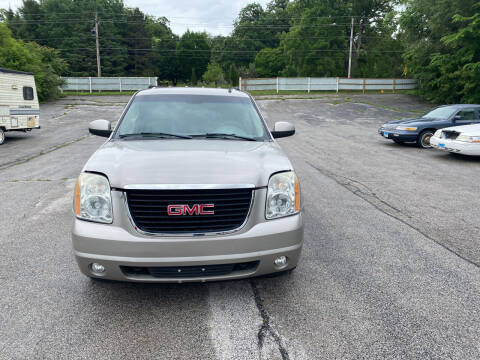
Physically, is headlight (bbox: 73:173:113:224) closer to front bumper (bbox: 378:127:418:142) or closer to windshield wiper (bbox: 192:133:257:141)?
windshield wiper (bbox: 192:133:257:141)

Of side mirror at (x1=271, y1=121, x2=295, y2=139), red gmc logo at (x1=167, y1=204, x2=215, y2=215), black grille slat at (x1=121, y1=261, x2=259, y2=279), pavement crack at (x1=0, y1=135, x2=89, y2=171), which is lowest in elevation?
pavement crack at (x1=0, y1=135, x2=89, y2=171)

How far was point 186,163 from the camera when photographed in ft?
9.61

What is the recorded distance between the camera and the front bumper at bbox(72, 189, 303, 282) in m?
2.62

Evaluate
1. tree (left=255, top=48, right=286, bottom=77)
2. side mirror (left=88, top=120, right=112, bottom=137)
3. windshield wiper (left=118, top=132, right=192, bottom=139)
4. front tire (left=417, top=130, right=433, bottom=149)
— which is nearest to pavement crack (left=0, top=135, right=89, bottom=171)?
side mirror (left=88, top=120, right=112, bottom=137)

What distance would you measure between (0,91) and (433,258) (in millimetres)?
16202

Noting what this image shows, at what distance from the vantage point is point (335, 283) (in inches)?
135

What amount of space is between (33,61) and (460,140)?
32612 mm

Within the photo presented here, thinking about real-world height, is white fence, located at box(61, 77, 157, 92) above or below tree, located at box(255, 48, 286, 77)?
below

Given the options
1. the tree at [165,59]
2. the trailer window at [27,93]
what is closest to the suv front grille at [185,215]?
the trailer window at [27,93]

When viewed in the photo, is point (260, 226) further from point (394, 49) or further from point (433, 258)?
point (394, 49)

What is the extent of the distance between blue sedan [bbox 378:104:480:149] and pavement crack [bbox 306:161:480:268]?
227 inches

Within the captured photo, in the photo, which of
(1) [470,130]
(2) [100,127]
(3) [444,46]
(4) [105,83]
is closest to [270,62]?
(4) [105,83]

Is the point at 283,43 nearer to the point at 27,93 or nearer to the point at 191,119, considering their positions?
the point at 27,93

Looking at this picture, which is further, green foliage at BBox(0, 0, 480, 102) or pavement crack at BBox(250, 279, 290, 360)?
green foliage at BBox(0, 0, 480, 102)
